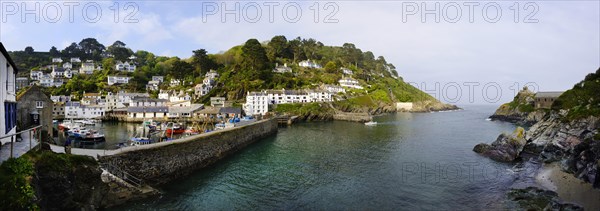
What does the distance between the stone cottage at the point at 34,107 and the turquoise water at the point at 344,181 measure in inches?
636

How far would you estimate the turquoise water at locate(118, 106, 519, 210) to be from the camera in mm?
19094

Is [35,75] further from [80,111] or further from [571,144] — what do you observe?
[571,144]

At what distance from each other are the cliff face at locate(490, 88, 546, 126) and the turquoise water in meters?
44.1

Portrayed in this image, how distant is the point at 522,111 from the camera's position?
263 feet

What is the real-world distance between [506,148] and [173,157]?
105 ft

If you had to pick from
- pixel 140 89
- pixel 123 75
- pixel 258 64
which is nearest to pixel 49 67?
pixel 123 75

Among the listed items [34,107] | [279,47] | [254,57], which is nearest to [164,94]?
[254,57]

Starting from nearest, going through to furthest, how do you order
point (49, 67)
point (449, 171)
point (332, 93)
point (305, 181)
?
point (305, 181) → point (449, 171) → point (332, 93) → point (49, 67)

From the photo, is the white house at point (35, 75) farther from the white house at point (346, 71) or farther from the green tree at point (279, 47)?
the white house at point (346, 71)

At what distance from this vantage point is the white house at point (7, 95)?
15453 millimetres

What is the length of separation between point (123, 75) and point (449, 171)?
407 ft

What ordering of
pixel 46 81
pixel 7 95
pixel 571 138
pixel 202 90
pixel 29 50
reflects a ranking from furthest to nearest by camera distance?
pixel 29 50
pixel 46 81
pixel 202 90
pixel 571 138
pixel 7 95

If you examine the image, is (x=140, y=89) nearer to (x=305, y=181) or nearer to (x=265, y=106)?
(x=265, y=106)

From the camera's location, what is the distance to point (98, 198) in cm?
1664
